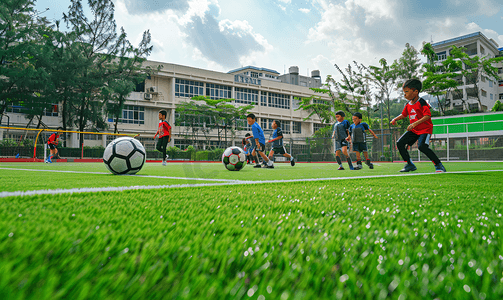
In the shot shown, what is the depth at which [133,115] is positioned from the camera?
4241 cm

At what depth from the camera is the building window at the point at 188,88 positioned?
4491cm

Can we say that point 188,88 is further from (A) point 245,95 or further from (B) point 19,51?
(B) point 19,51

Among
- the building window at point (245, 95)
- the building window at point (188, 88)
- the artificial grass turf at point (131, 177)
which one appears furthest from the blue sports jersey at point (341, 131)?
the building window at point (245, 95)

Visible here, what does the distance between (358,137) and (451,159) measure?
16.5 metres

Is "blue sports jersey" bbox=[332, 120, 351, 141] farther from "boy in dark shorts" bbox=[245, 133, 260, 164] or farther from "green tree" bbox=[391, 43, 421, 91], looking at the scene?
"green tree" bbox=[391, 43, 421, 91]

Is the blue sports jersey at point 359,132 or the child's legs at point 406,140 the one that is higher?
the blue sports jersey at point 359,132

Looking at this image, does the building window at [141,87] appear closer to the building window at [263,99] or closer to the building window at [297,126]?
the building window at [263,99]

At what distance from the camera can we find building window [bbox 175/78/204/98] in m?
44.9

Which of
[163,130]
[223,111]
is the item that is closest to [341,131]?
[163,130]

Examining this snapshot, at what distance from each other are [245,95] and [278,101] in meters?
7.66

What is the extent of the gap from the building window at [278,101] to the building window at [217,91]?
874 centimetres

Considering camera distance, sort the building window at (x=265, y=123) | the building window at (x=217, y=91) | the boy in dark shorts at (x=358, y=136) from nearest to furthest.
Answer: the boy in dark shorts at (x=358, y=136)
the building window at (x=217, y=91)
the building window at (x=265, y=123)

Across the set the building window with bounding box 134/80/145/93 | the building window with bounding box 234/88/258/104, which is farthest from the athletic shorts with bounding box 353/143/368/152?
the building window with bounding box 234/88/258/104

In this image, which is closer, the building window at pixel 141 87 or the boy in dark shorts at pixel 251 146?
the boy in dark shorts at pixel 251 146
